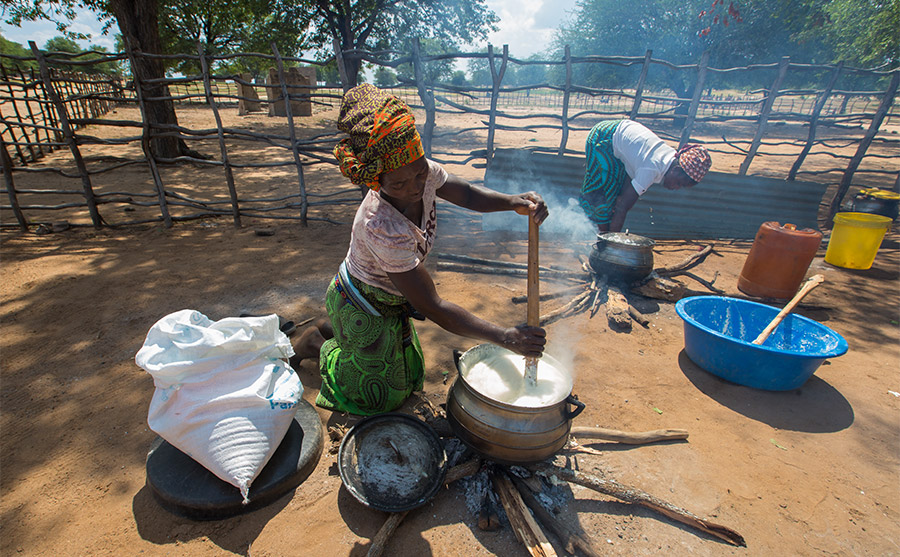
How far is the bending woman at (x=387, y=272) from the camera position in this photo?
170 cm

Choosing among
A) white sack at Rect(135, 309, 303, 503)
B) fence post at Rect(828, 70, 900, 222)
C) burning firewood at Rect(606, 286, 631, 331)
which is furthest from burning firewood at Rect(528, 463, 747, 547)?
fence post at Rect(828, 70, 900, 222)

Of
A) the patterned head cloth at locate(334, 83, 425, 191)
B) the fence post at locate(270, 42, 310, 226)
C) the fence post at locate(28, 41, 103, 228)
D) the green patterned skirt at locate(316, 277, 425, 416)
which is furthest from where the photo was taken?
the fence post at locate(270, 42, 310, 226)

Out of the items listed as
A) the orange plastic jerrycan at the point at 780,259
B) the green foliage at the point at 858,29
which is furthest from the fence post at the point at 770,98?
the green foliage at the point at 858,29

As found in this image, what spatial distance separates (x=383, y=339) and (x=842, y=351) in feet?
9.37

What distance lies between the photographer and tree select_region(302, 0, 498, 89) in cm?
1562

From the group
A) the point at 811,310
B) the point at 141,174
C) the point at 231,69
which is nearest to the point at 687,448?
the point at 811,310

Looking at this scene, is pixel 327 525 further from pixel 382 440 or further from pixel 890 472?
pixel 890 472

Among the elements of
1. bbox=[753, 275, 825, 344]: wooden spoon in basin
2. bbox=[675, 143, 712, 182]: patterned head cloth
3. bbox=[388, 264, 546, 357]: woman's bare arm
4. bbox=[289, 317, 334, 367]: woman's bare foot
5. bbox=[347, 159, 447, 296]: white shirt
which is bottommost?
bbox=[289, 317, 334, 367]: woman's bare foot

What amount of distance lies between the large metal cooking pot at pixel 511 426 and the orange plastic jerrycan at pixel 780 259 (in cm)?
341

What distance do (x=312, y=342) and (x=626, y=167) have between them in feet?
11.3

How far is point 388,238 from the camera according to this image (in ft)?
6.11

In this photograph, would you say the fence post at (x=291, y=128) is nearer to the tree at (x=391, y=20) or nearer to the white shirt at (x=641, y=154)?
the white shirt at (x=641, y=154)

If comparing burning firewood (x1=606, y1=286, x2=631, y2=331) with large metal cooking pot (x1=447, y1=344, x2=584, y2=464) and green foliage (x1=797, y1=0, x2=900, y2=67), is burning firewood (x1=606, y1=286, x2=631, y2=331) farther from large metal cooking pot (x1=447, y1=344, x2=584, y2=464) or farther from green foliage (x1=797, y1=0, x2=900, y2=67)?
green foliage (x1=797, y1=0, x2=900, y2=67)

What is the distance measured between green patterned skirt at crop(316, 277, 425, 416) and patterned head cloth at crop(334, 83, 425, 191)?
74 centimetres
